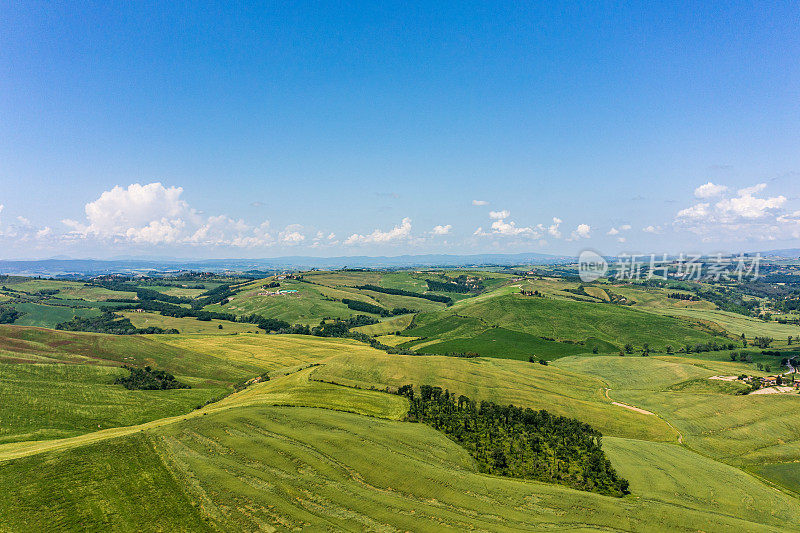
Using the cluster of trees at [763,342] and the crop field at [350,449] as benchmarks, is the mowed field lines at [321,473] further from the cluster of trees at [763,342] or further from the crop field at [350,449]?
the cluster of trees at [763,342]

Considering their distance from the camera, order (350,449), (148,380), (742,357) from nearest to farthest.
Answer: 1. (350,449)
2. (148,380)
3. (742,357)

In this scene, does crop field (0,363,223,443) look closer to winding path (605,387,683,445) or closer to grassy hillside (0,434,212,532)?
grassy hillside (0,434,212,532)

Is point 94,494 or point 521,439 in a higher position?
point 94,494

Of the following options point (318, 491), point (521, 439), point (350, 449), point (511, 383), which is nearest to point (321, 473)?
point (318, 491)

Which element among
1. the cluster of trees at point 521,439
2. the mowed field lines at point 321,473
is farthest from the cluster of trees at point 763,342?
the cluster of trees at point 521,439

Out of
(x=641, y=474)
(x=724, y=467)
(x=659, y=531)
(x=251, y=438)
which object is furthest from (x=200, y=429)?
(x=724, y=467)

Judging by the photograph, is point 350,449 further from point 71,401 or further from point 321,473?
point 71,401

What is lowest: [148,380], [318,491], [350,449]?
[148,380]

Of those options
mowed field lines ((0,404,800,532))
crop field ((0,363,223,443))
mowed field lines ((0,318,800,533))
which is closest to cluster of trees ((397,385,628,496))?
mowed field lines ((0,318,800,533))

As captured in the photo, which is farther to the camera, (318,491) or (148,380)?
(148,380)
